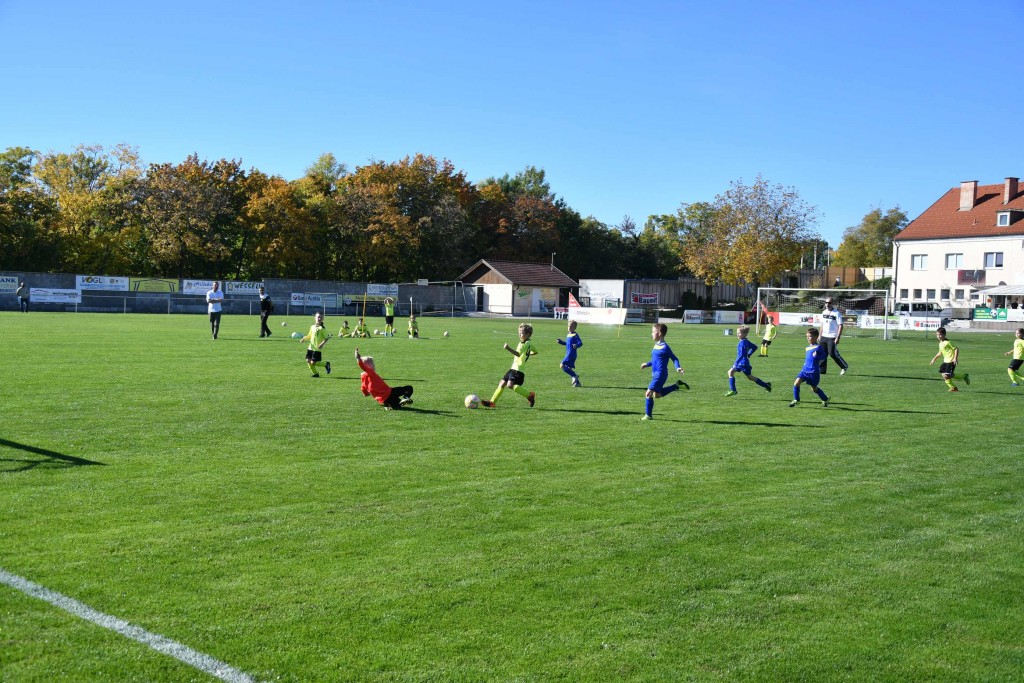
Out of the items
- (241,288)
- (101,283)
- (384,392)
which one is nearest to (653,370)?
(384,392)

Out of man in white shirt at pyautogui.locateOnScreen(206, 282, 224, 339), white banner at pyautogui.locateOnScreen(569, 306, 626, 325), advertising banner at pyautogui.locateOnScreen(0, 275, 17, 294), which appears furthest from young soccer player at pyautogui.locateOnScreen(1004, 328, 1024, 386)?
advertising banner at pyautogui.locateOnScreen(0, 275, 17, 294)

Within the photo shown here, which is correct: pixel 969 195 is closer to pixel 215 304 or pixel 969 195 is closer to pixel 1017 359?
pixel 1017 359

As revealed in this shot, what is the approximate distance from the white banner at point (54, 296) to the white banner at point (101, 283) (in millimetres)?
646

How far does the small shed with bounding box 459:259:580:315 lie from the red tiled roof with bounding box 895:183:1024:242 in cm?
2977

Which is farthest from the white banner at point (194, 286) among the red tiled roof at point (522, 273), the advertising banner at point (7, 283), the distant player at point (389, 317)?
the distant player at point (389, 317)

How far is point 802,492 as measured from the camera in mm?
9000

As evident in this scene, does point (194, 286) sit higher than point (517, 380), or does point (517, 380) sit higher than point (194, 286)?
point (194, 286)

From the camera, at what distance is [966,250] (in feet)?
220

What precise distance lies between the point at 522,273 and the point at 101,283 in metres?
33.3

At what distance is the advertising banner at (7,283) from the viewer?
1993 inches

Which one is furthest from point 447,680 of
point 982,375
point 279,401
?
point 982,375

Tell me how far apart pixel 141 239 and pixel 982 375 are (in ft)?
185

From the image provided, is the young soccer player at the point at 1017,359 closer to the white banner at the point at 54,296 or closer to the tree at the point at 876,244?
the white banner at the point at 54,296

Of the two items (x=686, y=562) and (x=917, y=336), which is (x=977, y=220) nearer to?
(x=917, y=336)
